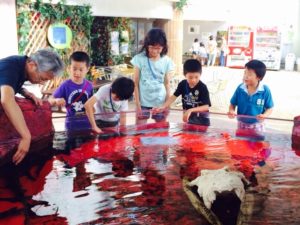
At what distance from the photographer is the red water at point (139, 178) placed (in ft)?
5.72

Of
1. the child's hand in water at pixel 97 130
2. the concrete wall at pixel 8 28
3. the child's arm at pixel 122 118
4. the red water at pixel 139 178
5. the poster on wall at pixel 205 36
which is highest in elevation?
the poster on wall at pixel 205 36

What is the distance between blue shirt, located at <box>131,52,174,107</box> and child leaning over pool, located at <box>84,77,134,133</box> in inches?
14.5

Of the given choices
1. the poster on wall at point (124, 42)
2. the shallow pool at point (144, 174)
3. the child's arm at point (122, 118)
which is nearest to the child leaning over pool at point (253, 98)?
the shallow pool at point (144, 174)

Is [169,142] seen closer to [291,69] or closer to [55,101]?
[55,101]

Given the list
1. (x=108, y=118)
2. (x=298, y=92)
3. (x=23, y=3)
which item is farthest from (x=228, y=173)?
(x=298, y=92)

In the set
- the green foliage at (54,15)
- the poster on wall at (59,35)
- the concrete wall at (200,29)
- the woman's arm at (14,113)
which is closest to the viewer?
the woman's arm at (14,113)

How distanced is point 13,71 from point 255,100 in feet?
7.00

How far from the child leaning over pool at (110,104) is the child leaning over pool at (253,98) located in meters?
0.98

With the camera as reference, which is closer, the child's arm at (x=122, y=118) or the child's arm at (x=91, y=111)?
the child's arm at (x=91, y=111)

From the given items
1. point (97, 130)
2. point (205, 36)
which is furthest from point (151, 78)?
point (205, 36)

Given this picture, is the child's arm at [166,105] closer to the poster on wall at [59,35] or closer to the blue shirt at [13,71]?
the blue shirt at [13,71]

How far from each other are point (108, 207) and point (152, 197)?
10.0 inches

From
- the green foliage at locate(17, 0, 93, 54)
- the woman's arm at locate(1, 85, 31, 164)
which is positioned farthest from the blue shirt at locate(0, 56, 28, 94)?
the green foliage at locate(17, 0, 93, 54)

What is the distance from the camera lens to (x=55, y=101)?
3123 mm
